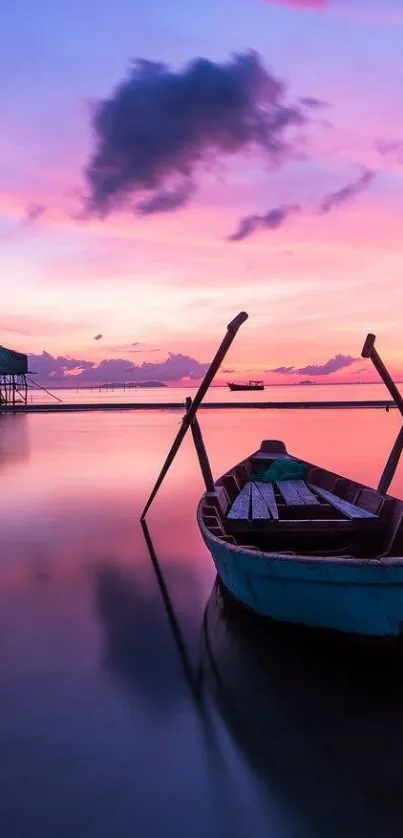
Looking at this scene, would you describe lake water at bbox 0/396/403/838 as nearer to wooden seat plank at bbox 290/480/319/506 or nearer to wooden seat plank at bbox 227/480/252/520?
wooden seat plank at bbox 227/480/252/520

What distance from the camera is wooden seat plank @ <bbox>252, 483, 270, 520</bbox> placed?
10305 millimetres

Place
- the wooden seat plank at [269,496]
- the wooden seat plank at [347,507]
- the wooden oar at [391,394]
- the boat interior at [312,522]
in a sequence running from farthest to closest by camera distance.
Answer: the wooden oar at [391,394] < the wooden seat plank at [269,496] < the wooden seat plank at [347,507] < the boat interior at [312,522]

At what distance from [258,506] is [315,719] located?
16.5 ft

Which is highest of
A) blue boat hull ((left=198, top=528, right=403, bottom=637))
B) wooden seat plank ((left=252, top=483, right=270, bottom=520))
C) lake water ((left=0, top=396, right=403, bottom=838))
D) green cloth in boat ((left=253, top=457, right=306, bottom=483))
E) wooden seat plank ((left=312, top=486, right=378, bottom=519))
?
green cloth in boat ((left=253, top=457, right=306, bottom=483))

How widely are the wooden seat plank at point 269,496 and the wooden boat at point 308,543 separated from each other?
0.06ft

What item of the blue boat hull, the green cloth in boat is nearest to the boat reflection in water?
the blue boat hull

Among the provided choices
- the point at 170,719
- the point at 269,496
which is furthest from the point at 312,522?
the point at 170,719

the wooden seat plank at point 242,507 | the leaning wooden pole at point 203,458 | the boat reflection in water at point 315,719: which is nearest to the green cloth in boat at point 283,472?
the wooden seat plank at point 242,507

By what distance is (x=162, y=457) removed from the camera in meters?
34.9

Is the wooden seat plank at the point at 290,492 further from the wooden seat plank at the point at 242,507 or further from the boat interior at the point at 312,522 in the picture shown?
the wooden seat plank at the point at 242,507

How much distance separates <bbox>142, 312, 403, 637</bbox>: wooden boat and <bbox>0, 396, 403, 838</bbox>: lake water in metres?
0.77

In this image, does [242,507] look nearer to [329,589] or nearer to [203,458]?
[329,589]

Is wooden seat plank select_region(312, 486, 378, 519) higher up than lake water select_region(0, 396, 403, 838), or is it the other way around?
wooden seat plank select_region(312, 486, 378, 519)

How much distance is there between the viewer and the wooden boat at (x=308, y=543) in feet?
22.6
